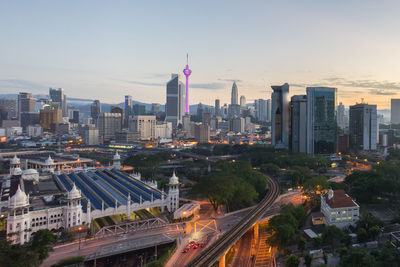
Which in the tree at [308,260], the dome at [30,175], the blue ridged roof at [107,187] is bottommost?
the tree at [308,260]

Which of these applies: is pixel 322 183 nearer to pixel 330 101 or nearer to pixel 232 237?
pixel 232 237

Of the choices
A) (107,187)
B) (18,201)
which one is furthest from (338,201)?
(18,201)

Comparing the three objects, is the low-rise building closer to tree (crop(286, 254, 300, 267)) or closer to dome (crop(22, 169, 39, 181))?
tree (crop(286, 254, 300, 267))

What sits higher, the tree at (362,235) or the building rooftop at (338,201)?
the building rooftop at (338,201)

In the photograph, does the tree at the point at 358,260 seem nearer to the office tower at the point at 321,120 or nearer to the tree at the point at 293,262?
the tree at the point at 293,262

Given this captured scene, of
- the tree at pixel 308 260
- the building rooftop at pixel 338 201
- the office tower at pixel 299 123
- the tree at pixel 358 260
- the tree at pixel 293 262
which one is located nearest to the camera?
the tree at pixel 358 260

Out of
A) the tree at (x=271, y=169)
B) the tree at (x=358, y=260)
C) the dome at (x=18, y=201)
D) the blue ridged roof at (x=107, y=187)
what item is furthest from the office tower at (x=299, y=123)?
the dome at (x=18, y=201)

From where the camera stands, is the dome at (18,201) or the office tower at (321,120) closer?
the dome at (18,201)
